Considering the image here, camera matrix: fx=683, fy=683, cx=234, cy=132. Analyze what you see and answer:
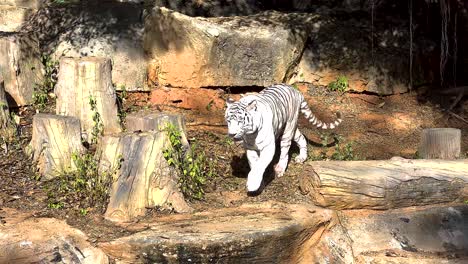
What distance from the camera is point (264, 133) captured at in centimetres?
569

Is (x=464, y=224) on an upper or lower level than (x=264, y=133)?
lower

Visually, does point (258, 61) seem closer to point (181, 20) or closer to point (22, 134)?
point (181, 20)

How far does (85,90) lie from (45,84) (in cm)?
121

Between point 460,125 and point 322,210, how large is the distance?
3.81 m

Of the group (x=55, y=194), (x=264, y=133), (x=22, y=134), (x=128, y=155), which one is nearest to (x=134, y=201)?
(x=128, y=155)

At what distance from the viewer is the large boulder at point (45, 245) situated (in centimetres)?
471

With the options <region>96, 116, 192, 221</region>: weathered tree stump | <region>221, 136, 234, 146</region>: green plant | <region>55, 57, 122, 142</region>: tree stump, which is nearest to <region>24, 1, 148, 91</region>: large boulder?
<region>55, 57, 122, 142</region>: tree stump

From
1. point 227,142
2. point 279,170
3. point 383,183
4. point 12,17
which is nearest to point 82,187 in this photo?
point 279,170

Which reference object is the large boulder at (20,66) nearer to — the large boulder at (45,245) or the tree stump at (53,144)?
the tree stump at (53,144)

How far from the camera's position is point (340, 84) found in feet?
29.5

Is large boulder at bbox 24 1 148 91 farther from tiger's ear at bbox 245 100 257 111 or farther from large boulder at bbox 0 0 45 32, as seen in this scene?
tiger's ear at bbox 245 100 257 111

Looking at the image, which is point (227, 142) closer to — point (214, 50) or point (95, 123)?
point (95, 123)

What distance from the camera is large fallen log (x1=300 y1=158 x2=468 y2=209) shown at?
5570mm

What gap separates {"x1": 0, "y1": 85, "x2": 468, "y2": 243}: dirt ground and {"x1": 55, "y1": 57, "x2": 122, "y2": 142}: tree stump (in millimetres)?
521
